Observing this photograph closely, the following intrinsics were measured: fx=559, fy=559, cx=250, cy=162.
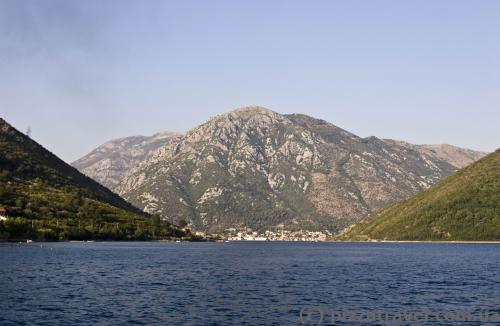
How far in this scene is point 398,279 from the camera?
123438mm

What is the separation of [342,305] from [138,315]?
29.7 m

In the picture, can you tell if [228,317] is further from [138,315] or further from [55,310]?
[55,310]

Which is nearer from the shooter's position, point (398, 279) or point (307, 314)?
point (307, 314)

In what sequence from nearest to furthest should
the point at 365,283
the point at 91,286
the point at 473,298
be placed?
the point at 473,298
the point at 91,286
the point at 365,283

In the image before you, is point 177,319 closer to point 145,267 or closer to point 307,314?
point 307,314

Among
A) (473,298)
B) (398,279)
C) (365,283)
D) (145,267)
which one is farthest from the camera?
(145,267)

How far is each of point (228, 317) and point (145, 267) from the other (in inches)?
3158

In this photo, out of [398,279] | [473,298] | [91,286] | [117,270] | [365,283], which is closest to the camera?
[473,298]

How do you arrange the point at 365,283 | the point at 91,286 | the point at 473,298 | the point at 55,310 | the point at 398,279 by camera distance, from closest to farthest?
1. the point at 55,310
2. the point at 473,298
3. the point at 91,286
4. the point at 365,283
5. the point at 398,279

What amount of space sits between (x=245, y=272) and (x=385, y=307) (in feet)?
213

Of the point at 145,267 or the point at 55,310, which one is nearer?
the point at 55,310

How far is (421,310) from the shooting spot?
254ft

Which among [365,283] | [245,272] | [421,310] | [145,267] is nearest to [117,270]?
[145,267]

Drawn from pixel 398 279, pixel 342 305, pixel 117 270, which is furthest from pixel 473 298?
pixel 117 270
